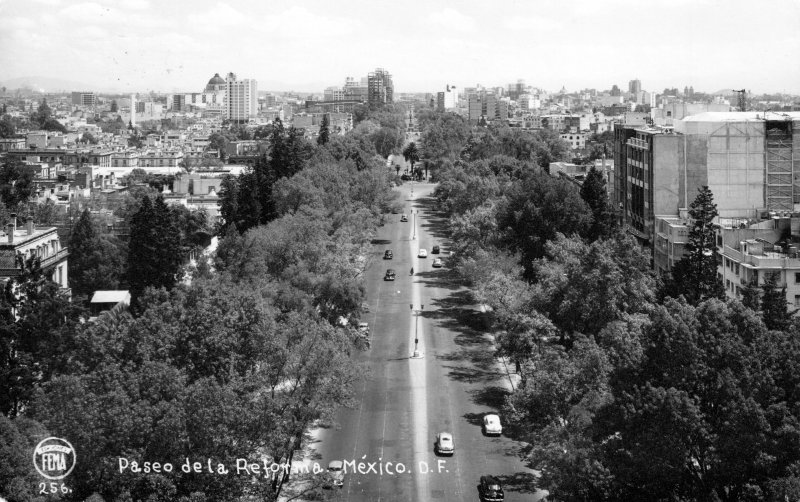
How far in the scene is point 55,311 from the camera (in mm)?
29797

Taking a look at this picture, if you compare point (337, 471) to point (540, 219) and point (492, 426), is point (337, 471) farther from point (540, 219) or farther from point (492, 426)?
point (540, 219)

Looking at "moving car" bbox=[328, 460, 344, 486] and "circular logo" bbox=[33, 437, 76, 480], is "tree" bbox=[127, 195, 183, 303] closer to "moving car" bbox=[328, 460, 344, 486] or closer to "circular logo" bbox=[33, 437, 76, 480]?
"moving car" bbox=[328, 460, 344, 486]

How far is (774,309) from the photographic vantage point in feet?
106

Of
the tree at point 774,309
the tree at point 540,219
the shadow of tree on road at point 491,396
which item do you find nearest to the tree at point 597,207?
the tree at point 540,219

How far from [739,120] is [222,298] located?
114 ft

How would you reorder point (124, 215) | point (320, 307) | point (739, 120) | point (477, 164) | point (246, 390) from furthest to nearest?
point (477, 164) → point (124, 215) → point (739, 120) → point (320, 307) → point (246, 390)

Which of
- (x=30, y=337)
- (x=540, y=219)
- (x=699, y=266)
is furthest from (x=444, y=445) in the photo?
(x=540, y=219)

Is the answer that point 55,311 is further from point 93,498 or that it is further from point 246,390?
point 93,498

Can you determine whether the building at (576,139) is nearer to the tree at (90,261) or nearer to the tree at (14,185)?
the tree at (14,185)

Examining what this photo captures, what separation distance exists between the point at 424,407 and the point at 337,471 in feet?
21.9

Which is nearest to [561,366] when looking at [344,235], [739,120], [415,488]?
[415,488]

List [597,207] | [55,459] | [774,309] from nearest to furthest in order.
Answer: [55,459]
[774,309]
[597,207]

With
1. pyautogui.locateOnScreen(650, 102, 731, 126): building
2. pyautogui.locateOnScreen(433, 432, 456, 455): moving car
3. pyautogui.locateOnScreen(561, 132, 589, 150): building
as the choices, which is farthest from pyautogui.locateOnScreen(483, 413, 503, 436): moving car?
pyautogui.locateOnScreen(561, 132, 589, 150): building

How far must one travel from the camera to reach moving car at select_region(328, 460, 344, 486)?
23555 mm
